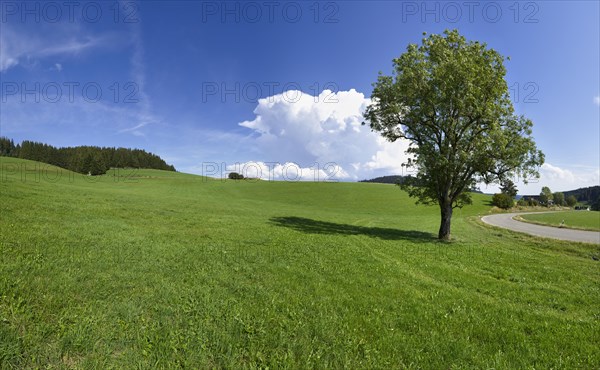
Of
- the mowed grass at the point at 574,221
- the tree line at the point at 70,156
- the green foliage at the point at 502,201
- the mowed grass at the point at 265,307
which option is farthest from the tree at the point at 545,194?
the tree line at the point at 70,156

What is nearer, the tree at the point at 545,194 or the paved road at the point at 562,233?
the paved road at the point at 562,233

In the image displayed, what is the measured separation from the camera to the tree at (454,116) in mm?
29031

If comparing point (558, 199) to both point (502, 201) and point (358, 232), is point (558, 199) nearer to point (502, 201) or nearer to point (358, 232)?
point (502, 201)

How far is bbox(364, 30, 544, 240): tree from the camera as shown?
2903 centimetres

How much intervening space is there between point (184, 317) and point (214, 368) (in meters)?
2.33

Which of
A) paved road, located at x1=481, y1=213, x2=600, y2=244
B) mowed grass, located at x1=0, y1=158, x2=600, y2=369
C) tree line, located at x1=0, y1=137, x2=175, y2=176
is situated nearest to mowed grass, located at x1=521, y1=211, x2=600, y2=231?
paved road, located at x1=481, y1=213, x2=600, y2=244

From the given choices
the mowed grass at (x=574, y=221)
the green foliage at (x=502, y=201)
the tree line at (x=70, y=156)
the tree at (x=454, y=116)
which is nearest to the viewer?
the tree at (x=454, y=116)

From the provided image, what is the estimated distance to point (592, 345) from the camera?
8.52 meters

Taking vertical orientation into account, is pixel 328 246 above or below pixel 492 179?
below

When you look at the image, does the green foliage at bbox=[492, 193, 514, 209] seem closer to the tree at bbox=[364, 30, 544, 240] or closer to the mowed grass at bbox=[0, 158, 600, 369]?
the tree at bbox=[364, 30, 544, 240]

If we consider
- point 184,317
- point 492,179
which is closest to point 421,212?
point 492,179

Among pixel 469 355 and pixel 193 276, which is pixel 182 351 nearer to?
pixel 193 276

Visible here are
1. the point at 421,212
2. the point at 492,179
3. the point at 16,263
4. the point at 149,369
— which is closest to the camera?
the point at 149,369

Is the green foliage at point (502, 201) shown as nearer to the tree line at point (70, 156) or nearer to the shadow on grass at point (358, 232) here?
the shadow on grass at point (358, 232)
